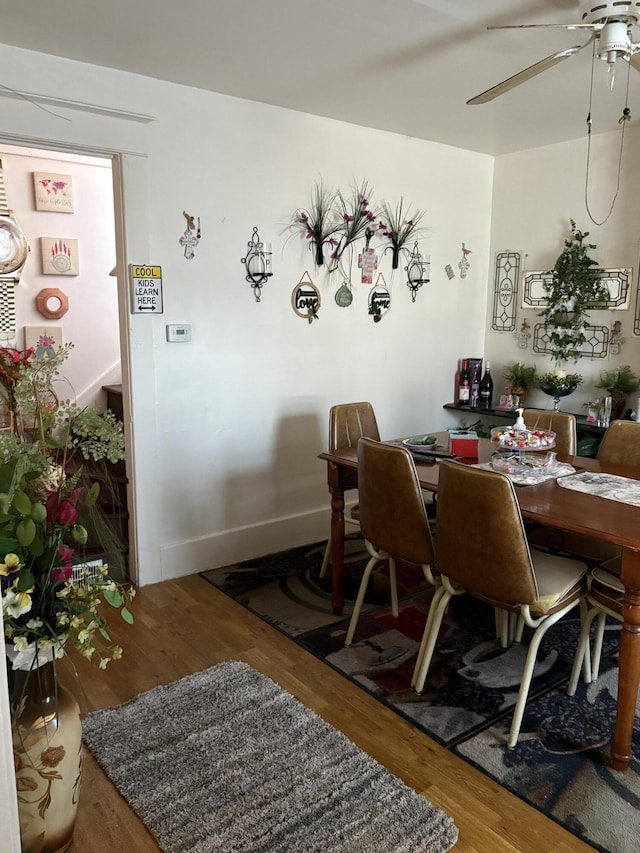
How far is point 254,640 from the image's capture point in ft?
9.18

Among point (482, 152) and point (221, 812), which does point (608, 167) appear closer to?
point (482, 152)

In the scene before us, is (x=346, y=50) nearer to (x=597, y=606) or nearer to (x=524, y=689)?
(x=597, y=606)

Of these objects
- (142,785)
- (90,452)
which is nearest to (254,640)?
(142,785)

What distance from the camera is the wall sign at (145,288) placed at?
308 cm

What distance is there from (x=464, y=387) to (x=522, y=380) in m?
0.40

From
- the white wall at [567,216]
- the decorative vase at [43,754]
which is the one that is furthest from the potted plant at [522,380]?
the decorative vase at [43,754]

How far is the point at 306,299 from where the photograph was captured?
3711mm

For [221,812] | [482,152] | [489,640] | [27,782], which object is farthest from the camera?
[482,152]

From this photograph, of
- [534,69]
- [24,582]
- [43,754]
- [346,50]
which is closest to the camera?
[24,582]

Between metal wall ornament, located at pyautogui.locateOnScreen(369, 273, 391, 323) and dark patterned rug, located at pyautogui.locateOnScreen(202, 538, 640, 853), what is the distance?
1.56 m

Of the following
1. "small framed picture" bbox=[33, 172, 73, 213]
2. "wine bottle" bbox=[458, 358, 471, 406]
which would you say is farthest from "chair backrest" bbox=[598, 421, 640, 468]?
"small framed picture" bbox=[33, 172, 73, 213]

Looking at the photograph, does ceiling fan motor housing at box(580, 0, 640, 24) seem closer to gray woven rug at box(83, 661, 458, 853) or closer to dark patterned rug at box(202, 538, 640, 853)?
dark patterned rug at box(202, 538, 640, 853)

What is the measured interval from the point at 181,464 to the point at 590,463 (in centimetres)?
198

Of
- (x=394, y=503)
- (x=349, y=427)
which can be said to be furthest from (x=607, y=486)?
(x=349, y=427)
